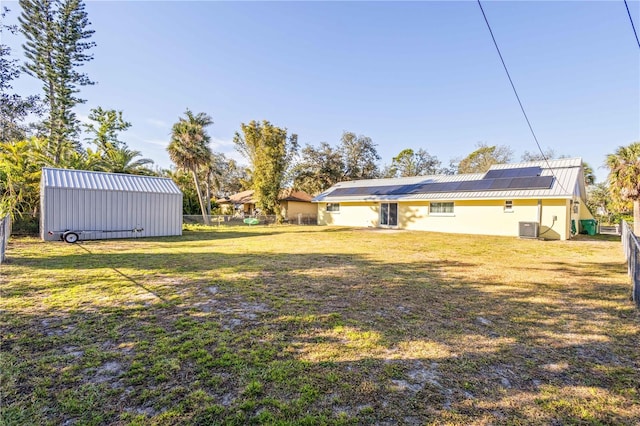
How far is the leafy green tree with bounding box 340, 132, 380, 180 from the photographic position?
36.5 metres

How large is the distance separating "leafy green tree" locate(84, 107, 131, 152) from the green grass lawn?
1025 inches

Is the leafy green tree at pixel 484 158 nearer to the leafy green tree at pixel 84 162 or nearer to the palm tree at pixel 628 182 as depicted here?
the palm tree at pixel 628 182

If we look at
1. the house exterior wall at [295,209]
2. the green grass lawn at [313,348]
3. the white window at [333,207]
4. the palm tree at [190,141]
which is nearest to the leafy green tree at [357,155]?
the house exterior wall at [295,209]

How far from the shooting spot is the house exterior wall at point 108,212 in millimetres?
12250

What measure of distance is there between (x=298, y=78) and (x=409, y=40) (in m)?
8.06

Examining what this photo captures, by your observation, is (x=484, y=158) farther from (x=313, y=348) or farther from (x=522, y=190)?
(x=313, y=348)

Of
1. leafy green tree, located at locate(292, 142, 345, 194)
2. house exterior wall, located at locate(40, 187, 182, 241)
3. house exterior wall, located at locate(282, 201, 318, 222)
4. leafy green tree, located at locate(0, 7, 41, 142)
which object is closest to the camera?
leafy green tree, located at locate(0, 7, 41, 142)

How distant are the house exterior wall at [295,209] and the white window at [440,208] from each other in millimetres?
13177

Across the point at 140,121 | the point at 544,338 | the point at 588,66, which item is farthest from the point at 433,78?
the point at 140,121

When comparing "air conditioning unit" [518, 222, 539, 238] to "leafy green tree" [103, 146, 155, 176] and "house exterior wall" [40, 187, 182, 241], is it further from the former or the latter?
"leafy green tree" [103, 146, 155, 176]

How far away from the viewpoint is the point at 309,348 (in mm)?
3295

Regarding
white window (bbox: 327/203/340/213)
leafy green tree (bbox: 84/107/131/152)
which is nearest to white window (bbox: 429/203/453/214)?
white window (bbox: 327/203/340/213)

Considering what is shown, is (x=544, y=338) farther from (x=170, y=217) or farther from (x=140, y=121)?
(x=140, y=121)

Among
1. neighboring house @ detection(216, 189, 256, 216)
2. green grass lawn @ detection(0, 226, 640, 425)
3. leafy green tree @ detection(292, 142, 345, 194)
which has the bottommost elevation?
green grass lawn @ detection(0, 226, 640, 425)
